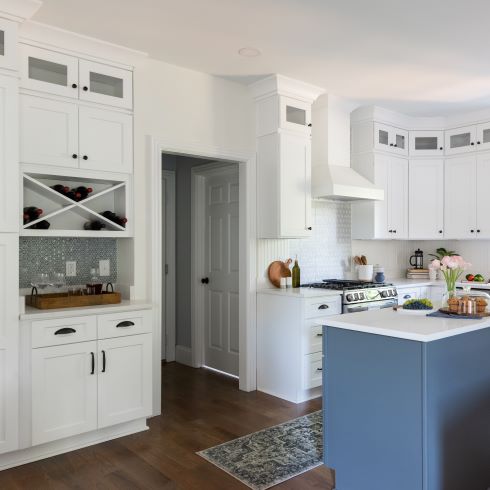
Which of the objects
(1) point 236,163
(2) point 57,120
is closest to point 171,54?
(2) point 57,120

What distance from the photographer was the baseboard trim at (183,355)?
5.50 metres

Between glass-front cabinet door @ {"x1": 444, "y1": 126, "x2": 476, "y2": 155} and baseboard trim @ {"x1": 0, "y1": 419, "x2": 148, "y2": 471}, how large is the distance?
→ 14.5 feet

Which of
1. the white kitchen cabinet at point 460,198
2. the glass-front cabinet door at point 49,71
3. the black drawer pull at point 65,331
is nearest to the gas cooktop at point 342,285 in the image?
the white kitchen cabinet at point 460,198

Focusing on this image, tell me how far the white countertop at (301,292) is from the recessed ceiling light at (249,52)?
1963mm

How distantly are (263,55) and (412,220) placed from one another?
2858mm

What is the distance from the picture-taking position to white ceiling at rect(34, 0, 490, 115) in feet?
10.0

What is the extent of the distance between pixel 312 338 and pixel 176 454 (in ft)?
5.20

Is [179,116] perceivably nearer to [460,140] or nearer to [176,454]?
[176,454]

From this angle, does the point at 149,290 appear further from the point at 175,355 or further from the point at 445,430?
the point at 445,430

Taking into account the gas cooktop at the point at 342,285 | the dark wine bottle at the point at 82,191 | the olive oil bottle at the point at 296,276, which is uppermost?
the dark wine bottle at the point at 82,191

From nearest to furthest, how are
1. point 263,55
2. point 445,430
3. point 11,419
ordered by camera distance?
1. point 445,430
2. point 11,419
3. point 263,55

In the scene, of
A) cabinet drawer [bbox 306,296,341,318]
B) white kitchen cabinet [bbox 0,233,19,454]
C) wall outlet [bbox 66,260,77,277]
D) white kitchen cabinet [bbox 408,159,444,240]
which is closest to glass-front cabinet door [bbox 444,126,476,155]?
white kitchen cabinet [bbox 408,159,444,240]

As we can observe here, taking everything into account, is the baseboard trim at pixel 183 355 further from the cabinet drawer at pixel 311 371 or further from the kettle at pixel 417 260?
the kettle at pixel 417 260

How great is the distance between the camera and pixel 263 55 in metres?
3.84
